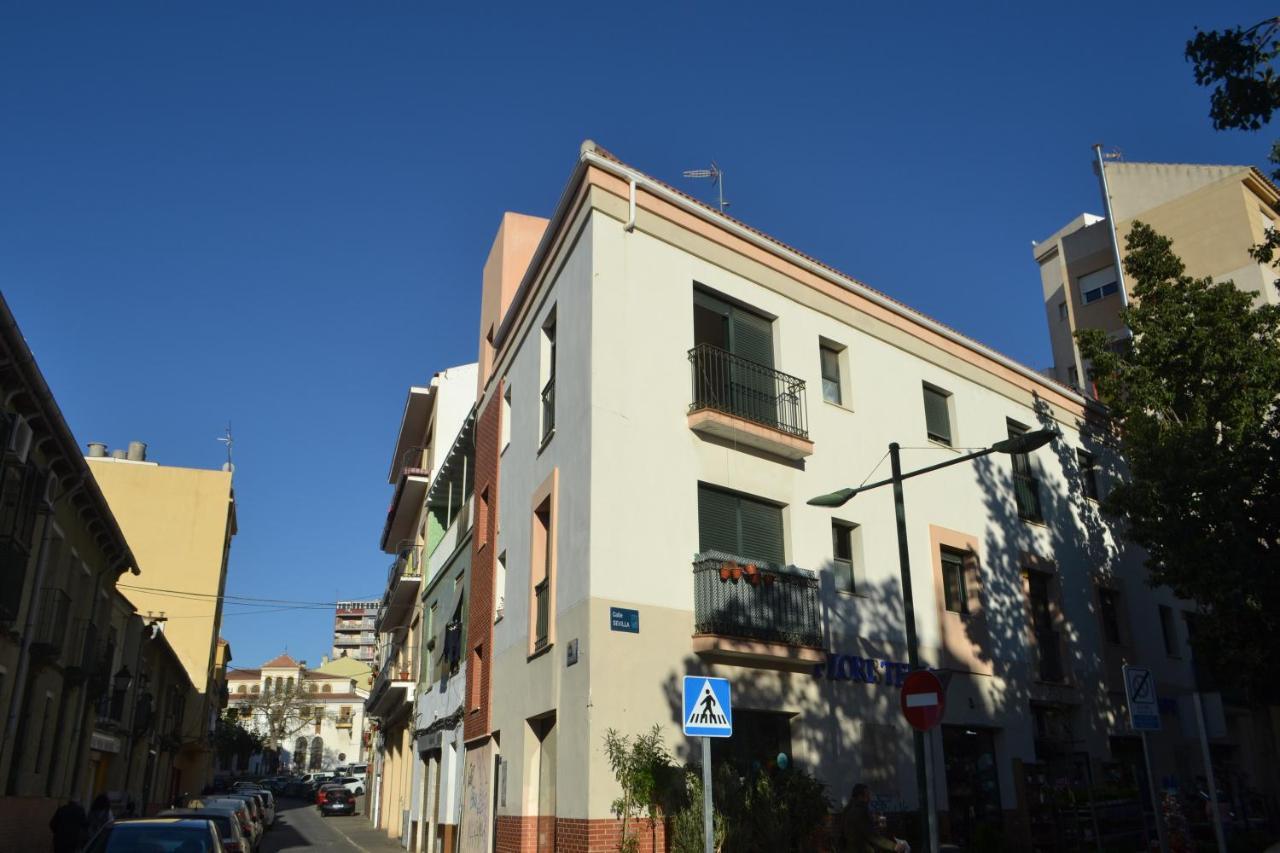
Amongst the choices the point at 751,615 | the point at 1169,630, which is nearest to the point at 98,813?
the point at 751,615

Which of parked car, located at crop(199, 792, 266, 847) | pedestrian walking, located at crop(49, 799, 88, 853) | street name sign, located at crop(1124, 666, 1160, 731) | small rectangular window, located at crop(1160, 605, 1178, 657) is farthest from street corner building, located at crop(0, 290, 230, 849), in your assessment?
small rectangular window, located at crop(1160, 605, 1178, 657)

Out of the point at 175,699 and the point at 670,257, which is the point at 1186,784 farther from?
the point at 175,699

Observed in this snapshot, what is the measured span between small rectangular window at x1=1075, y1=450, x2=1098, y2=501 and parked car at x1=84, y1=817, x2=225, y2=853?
63.9 ft

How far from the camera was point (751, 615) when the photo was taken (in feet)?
47.2

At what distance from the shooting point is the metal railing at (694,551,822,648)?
46.4ft

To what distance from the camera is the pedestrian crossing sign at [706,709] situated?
966cm

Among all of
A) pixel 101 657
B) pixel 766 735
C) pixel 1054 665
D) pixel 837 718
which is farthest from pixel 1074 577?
pixel 101 657

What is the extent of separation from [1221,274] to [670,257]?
2333cm

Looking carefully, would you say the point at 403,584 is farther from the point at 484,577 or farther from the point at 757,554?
the point at 757,554

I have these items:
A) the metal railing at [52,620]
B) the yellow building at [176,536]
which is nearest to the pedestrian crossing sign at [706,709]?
the metal railing at [52,620]

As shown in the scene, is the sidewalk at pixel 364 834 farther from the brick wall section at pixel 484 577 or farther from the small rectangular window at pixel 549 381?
the small rectangular window at pixel 549 381

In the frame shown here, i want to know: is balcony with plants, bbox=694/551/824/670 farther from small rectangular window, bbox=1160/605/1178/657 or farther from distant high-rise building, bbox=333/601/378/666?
distant high-rise building, bbox=333/601/378/666

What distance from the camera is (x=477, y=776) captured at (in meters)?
18.8

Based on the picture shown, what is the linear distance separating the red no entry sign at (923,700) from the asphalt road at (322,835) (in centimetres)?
2120
